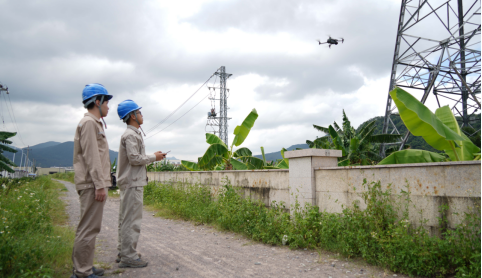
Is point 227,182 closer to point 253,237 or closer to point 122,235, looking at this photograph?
point 253,237

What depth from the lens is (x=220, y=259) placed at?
4258 mm

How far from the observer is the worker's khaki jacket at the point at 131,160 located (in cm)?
388

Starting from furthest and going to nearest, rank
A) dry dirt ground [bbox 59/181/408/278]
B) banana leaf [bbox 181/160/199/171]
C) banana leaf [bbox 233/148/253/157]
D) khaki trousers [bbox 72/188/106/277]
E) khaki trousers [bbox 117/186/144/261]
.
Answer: banana leaf [bbox 181/160/199/171]
banana leaf [bbox 233/148/253/157]
khaki trousers [bbox 117/186/144/261]
dry dirt ground [bbox 59/181/408/278]
khaki trousers [bbox 72/188/106/277]

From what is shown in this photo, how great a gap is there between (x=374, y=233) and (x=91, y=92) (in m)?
3.82

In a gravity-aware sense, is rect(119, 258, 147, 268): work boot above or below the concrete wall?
below

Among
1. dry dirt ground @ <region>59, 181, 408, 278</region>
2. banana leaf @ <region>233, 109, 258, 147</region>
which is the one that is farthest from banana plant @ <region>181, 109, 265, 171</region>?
dry dirt ground @ <region>59, 181, 408, 278</region>

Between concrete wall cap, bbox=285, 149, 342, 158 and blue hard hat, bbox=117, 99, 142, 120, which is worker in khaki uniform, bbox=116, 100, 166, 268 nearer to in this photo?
blue hard hat, bbox=117, 99, 142, 120

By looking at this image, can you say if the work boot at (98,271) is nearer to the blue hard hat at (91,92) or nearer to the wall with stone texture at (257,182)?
the blue hard hat at (91,92)

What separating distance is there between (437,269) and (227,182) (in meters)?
4.82

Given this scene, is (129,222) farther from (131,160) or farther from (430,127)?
(430,127)

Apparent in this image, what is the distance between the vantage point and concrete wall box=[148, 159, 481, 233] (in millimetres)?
3299

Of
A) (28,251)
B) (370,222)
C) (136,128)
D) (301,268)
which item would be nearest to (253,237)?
(301,268)

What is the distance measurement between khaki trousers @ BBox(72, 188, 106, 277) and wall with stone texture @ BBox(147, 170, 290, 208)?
3398mm

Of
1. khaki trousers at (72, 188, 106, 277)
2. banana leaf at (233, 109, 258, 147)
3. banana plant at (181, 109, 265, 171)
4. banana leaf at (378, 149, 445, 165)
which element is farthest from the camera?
banana leaf at (233, 109, 258, 147)
